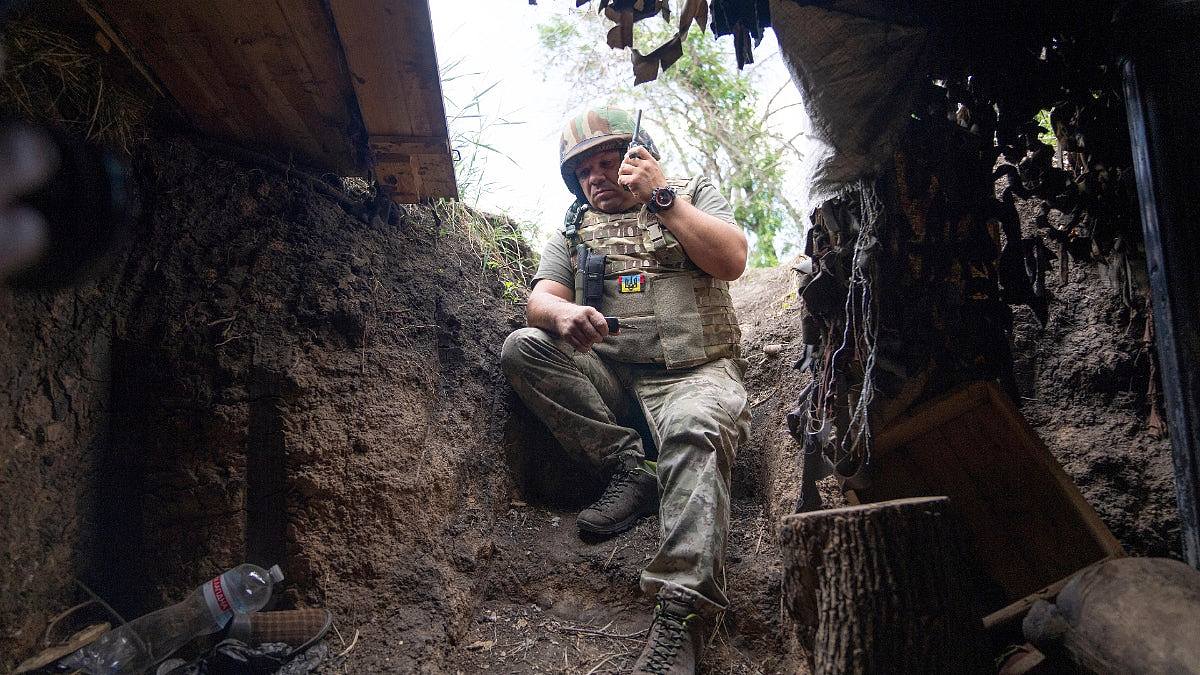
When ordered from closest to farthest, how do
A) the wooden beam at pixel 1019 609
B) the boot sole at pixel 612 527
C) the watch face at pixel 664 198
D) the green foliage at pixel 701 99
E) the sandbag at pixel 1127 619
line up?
the sandbag at pixel 1127 619
the wooden beam at pixel 1019 609
the boot sole at pixel 612 527
the watch face at pixel 664 198
the green foliage at pixel 701 99

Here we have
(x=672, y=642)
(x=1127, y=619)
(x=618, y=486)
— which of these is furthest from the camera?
(x=618, y=486)

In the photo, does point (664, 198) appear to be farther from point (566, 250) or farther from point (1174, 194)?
point (1174, 194)

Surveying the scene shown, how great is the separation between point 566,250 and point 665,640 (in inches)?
78.2

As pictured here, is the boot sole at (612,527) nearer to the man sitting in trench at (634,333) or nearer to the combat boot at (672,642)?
the man sitting in trench at (634,333)

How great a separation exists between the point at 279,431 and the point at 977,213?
243 centimetres

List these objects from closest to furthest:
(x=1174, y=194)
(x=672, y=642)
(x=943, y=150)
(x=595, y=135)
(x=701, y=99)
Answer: (x=1174, y=194) → (x=943, y=150) → (x=672, y=642) → (x=595, y=135) → (x=701, y=99)

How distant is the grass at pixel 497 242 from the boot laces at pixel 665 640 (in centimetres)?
213

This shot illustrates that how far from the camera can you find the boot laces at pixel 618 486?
3.05 meters

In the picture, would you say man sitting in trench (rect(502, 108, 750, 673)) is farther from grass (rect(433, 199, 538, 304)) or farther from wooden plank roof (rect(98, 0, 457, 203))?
wooden plank roof (rect(98, 0, 457, 203))

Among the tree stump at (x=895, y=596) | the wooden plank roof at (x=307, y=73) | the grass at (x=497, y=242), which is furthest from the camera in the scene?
the grass at (x=497, y=242)

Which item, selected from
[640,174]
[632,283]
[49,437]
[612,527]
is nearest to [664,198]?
[640,174]

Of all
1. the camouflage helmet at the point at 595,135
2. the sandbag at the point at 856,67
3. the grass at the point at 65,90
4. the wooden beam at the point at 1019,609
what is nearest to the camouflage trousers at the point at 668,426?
the wooden beam at the point at 1019,609

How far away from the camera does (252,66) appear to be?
2383mm

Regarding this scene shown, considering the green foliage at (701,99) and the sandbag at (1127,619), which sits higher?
the green foliage at (701,99)
